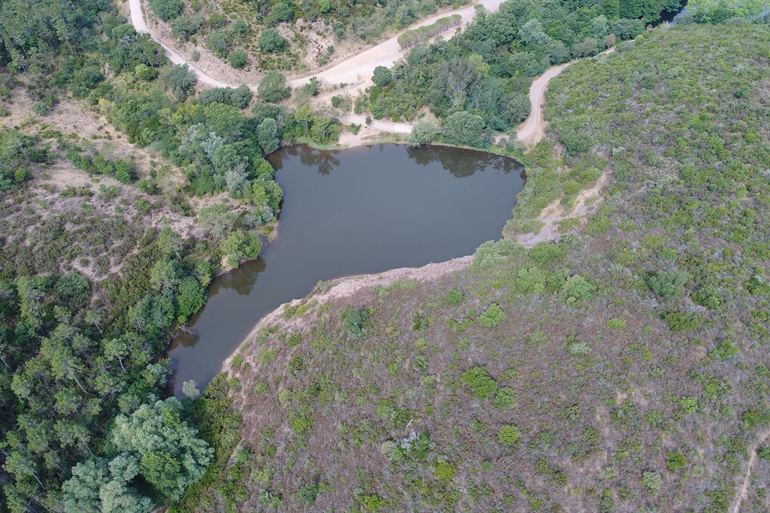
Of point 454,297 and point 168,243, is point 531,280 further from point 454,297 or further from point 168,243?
point 168,243

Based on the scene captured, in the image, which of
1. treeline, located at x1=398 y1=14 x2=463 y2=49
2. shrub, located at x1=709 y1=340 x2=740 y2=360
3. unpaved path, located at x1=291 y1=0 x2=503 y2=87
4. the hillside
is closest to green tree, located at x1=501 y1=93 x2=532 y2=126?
the hillside

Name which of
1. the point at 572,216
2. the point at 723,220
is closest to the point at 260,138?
the point at 572,216

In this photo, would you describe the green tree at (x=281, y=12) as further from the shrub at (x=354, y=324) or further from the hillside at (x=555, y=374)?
the shrub at (x=354, y=324)

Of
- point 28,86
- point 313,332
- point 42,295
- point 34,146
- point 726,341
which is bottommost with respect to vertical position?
point 726,341

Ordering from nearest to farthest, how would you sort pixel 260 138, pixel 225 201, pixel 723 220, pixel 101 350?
pixel 101 350 → pixel 723 220 → pixel 225 201 → pixel 260 138

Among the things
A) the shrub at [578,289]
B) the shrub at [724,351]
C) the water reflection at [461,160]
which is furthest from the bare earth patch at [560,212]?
the shrub at [724,351]

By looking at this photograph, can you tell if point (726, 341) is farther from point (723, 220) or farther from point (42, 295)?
point (42, 295)
